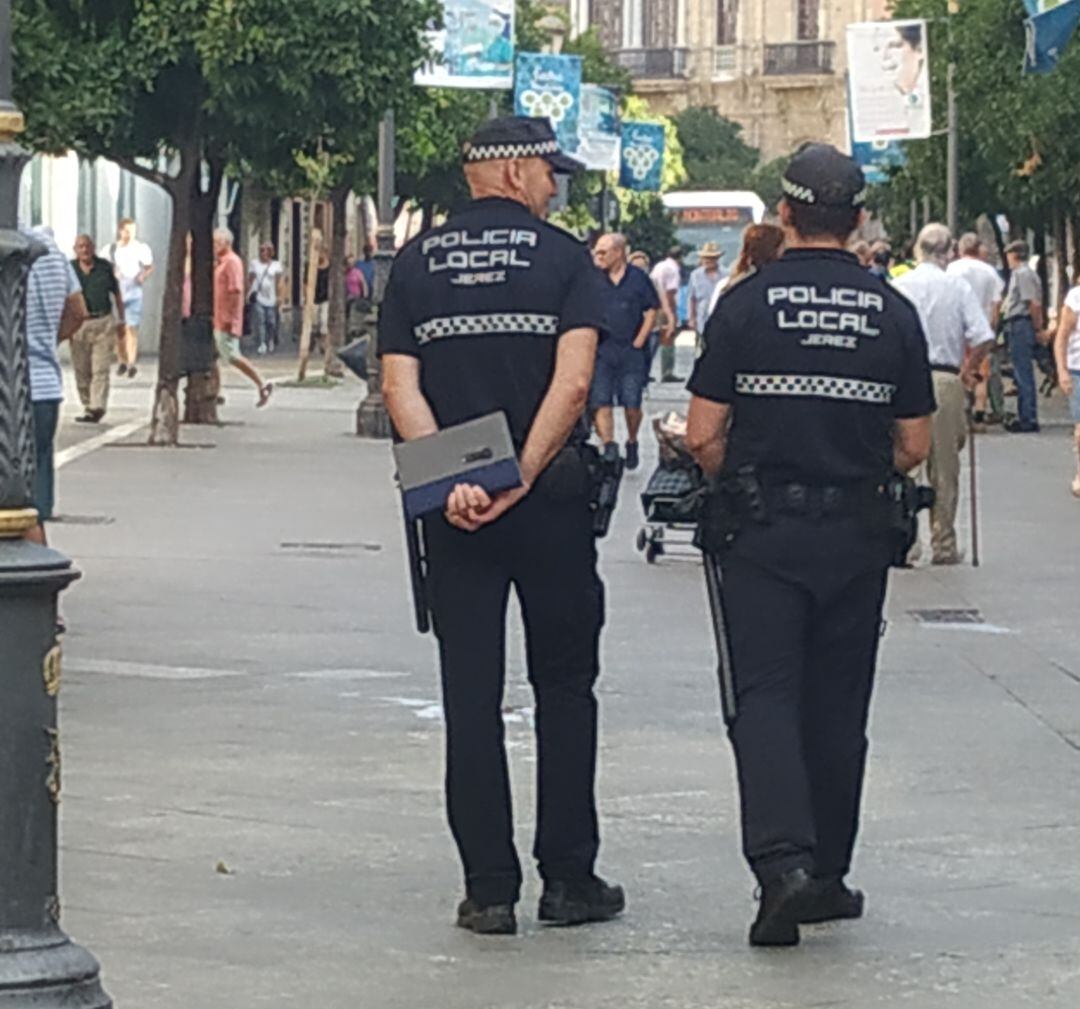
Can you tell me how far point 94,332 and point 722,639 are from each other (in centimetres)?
2260

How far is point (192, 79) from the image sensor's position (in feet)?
88.0

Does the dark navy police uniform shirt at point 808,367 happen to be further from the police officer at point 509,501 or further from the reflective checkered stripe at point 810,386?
the police officer at point 509,501

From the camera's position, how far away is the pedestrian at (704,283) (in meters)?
37.9

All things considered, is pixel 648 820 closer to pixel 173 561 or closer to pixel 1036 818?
pixel 1036 818

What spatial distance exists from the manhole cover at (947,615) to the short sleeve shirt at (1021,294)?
17048 mm

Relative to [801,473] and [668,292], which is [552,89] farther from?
[801,473]

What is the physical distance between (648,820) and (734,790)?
63 cm

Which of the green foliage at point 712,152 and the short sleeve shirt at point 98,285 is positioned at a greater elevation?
the green foliage at point 712,152

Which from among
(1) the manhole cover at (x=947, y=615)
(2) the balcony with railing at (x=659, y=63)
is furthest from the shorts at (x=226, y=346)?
(2) the balcony with railing at (x=659, y=63)

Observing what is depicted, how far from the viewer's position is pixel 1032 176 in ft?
121

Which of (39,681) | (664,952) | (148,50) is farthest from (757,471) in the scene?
(148,50)

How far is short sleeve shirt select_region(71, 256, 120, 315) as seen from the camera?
2975 cm

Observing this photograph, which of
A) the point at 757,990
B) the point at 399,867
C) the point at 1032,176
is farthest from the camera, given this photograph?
the point at 1032,176

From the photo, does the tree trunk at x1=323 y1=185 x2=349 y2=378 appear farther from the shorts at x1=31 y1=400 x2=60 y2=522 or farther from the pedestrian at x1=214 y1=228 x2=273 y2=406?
the shorts at x1=31 y1=400 x2=60 y2=522
